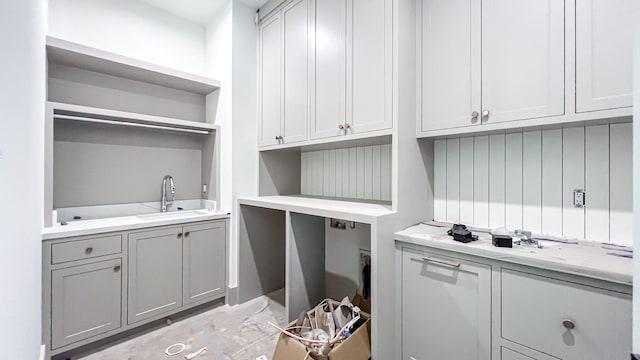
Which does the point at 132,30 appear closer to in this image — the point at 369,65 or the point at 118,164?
the point at 118,164

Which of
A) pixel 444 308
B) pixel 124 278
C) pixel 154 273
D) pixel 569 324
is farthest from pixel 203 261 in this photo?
pixel 569 324

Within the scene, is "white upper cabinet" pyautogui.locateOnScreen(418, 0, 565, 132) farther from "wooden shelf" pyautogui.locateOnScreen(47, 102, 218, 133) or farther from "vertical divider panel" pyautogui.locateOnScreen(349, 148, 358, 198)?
"wooden shelf" pyautogui.locateOnScreen(47, 102, 218, 133)

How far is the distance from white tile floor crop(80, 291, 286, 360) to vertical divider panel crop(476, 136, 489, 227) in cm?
173

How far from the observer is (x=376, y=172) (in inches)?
86.3

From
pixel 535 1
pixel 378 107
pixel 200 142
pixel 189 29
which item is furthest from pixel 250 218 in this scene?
pixel 535 1

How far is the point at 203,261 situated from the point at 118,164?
3.92 feet

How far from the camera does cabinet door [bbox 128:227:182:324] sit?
6.40 ft

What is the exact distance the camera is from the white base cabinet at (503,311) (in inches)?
38.1

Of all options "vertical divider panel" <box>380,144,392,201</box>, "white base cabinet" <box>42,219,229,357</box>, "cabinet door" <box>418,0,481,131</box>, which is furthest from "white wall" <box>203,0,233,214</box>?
"cabinet door" <box>418,0,481,131</box>

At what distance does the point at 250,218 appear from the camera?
256 centimetres

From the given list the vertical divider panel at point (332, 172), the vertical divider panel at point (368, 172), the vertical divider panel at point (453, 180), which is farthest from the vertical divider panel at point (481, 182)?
the vertical divider panel at point (332, 172)

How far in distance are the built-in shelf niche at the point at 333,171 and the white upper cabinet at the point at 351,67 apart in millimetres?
213

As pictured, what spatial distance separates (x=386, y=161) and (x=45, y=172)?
243 cm

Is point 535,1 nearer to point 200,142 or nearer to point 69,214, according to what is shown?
point 200,142
